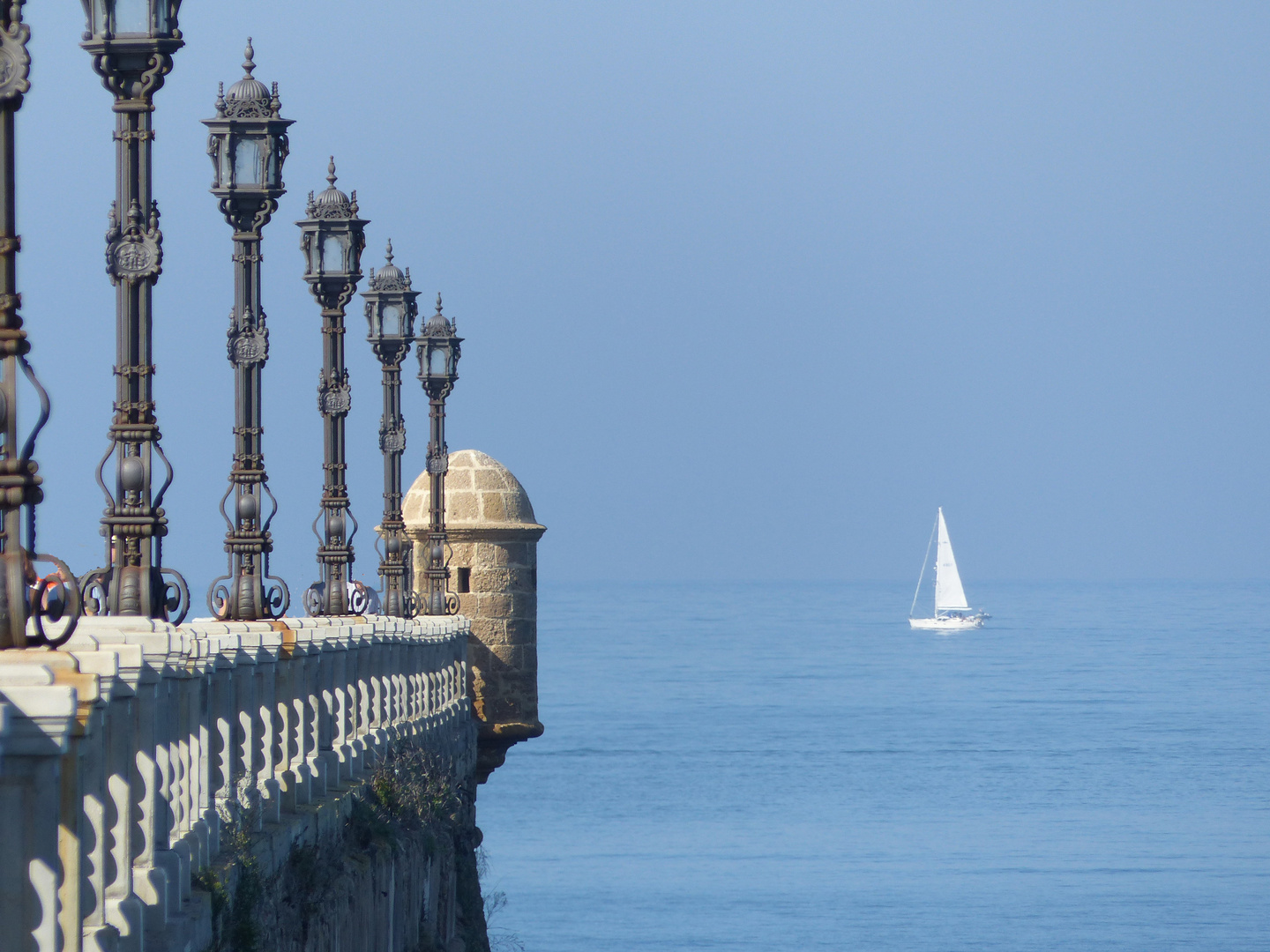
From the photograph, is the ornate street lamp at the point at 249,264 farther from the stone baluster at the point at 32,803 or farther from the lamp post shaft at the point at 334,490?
the stone baluster at the point at 32,803

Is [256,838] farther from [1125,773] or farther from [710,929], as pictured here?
[1125,773]

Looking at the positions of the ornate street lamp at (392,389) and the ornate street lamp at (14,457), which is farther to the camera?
the ornate street lamp at (392,389)

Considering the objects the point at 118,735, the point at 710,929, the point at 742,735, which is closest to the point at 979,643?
the point at 742,735

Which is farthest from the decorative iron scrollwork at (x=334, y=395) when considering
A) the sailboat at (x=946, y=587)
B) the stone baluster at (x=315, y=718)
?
the sailboat at (x=946, y=587)

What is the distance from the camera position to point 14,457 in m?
7.04

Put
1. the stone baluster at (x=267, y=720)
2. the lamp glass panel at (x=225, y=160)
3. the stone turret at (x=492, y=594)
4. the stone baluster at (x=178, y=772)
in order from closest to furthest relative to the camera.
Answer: the stone baluster at (x=178, y=772), the stone baluster at (x=267, y=720), the lamp glass panel at (x=225, y=160), the stone turret at (x=492, y=594)

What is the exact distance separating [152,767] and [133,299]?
4934mm

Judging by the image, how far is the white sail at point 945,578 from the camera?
436 ft

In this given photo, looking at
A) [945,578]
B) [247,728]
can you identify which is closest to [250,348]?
[247,728]

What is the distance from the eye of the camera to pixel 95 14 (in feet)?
41.3

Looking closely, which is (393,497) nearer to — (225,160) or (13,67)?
(225,160)

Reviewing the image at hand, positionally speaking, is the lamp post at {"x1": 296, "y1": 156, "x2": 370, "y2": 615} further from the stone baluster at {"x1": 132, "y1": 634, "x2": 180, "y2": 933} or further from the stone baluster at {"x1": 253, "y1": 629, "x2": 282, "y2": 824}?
the stone baluster at {"x1": 132, "y1": 634, "x2": 180, "y2": 933}

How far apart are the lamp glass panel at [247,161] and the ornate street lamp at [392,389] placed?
27.8ft

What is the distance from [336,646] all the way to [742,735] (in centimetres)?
8451
